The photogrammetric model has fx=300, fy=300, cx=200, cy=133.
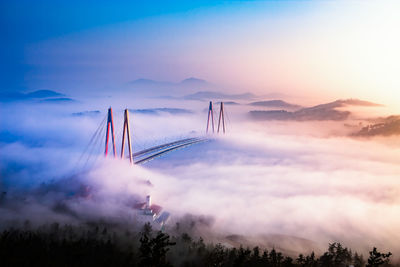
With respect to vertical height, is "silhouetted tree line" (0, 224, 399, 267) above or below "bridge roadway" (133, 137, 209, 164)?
below

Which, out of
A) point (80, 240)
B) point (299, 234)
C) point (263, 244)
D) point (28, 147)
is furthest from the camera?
point (28, 147)

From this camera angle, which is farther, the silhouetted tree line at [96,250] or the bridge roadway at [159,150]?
the bridge roadway at [159,150]

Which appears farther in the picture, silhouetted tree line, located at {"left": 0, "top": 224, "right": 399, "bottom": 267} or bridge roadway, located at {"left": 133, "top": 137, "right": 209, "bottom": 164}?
bridge roadway, located at {"left": 133, "top": 137, "right": 209, "bottom": 164}

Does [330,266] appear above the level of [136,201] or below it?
below

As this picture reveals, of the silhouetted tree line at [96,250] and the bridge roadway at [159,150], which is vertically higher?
the bridge roadway at [159,150]

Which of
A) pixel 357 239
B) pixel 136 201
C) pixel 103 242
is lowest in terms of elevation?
pixel 357 239

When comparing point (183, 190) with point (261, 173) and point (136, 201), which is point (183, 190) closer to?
point (136, 201)

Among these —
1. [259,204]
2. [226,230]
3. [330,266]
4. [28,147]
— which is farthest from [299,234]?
[28,147]

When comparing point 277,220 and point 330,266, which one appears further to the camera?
point 277,220

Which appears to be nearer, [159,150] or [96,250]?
[96,250]

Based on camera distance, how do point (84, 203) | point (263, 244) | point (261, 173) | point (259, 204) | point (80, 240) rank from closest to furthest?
point (80, 240)
point (84, 203)
point (263, 244)
point (259, 204)
point (261, 173)
